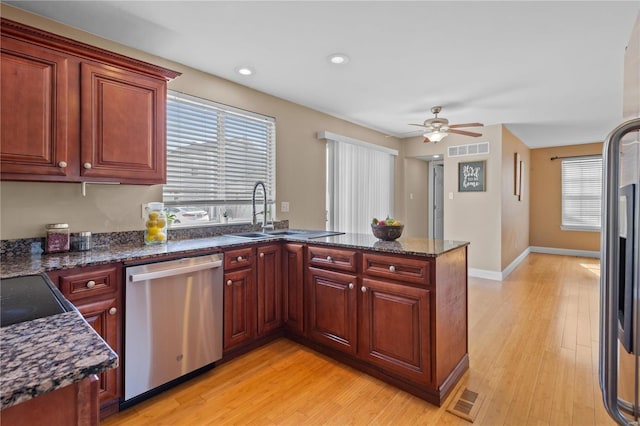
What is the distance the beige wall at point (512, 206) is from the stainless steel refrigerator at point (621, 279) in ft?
13.6

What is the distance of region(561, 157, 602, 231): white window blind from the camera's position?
263 inches

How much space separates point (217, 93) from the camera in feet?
10.1

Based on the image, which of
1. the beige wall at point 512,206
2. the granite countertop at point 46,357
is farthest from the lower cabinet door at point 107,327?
the beige wall at point 512,206

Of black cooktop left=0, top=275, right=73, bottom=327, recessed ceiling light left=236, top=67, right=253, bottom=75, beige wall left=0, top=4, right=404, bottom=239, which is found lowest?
black cooktop left=0, top=275, right=73, bottom=327

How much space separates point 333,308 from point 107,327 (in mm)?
1477

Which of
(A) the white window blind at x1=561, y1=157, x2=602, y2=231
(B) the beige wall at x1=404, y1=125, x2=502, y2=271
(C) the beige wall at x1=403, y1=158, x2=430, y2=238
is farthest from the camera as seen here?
(A) the white window blind at x1=561, y1=157, x2=602, y2=231

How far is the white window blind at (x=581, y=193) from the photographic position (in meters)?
6.67

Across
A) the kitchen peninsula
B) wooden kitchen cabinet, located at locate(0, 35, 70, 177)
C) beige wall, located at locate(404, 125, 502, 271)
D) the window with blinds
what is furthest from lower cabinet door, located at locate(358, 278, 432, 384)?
beige wall, located at locate(404, 125, 502, 271)

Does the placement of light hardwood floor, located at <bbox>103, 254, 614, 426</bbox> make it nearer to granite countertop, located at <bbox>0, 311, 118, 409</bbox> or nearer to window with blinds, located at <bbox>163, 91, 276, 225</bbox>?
granite countertop, located at <bbox>0, 311, 118, 409</bbox>

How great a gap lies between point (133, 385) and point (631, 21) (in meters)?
3.98

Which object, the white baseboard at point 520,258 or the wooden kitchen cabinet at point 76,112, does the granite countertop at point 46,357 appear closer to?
the wooden kitchen cabinet at point 76,112

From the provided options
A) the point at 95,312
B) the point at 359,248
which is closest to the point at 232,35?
the point at 359,248

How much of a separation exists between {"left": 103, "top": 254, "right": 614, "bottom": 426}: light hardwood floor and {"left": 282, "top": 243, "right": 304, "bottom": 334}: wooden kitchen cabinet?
20cm

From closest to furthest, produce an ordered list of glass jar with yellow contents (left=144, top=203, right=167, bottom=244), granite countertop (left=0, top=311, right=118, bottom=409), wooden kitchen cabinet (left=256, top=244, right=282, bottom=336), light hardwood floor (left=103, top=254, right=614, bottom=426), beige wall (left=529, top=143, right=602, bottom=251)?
granite countertop (left=0, top=311, right=118, bottom=409), light hardwood floor (left=103, top=254, right=614, bottom=426), glass jar with yellow contents (left=144, top=203, right=167, bottom=244), wooden kitchen cabinet (left=256, top=244, right=282, bottom=336), beige wall (left=529, top=143, right=602, bottom=251)
